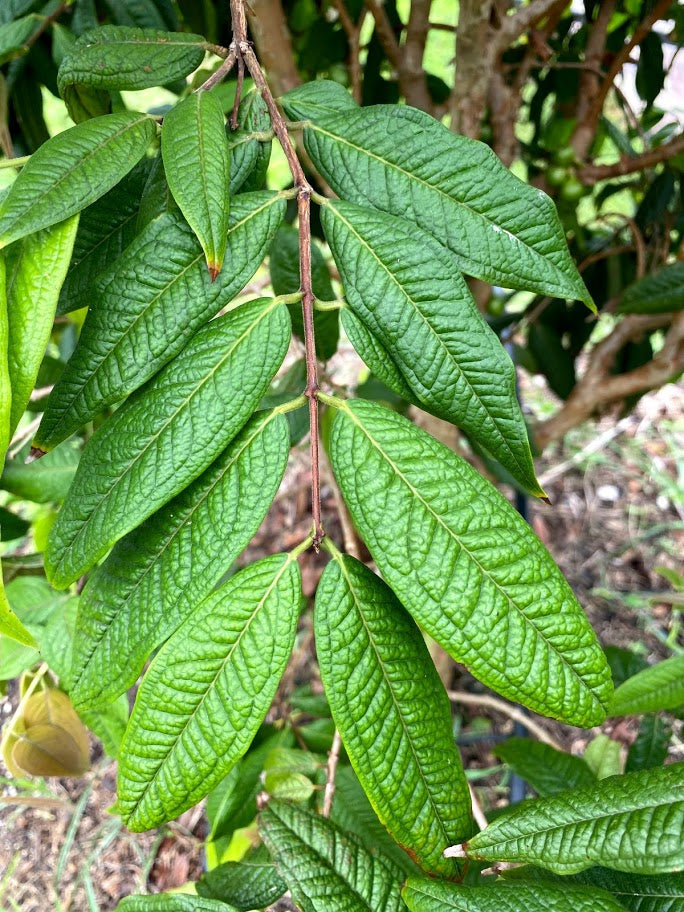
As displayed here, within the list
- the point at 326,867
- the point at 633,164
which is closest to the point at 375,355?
the point at 326,867

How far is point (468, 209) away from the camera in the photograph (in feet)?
1.71

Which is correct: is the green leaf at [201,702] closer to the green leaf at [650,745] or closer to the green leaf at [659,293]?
the green leaf at [650,745]

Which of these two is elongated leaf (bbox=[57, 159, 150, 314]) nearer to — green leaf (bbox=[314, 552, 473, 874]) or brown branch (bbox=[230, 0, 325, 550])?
brown branch (bbox=[230, 0, 325, 550])

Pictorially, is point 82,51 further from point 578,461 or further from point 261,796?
point 578,461

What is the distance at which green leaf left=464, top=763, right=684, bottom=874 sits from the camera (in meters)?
0.40

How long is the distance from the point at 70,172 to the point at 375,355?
0.22 m

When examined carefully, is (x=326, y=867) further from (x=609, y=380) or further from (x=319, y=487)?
(x=609, y=380)

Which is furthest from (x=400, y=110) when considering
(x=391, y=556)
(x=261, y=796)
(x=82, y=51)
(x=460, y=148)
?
(x=261, y=796)

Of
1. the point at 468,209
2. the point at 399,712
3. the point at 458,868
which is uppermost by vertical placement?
the point at 468,209

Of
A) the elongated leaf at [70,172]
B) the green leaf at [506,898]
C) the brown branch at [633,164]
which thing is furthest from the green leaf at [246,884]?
the brown branch at [633,164]

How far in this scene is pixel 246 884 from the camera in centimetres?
60

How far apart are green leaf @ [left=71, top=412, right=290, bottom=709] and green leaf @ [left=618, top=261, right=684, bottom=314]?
2.28 feet

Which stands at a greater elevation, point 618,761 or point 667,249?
point 667,249

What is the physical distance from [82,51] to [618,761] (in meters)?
0.97
